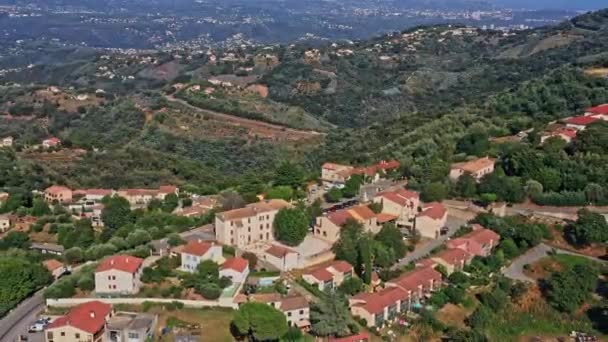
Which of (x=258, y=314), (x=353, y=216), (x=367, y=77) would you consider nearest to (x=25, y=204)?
(x=353, y=216)

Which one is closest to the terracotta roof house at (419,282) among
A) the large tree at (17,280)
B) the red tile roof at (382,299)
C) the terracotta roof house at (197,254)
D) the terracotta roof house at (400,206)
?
the red tile roof at (382,299)

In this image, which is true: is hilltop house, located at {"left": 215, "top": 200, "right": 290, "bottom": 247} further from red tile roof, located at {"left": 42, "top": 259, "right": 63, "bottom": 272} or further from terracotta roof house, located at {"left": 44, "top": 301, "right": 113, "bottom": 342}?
terracotta roof house, located at {"left": 44, "top": 301, "right": 113, "bottom": 342}

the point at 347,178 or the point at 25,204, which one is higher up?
the point at 347,178

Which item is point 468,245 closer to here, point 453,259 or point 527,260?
point 453,259

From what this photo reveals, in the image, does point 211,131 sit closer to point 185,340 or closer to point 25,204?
point 25,204

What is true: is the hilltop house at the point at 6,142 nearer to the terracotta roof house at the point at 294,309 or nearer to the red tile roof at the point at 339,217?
the red tile roof at the point at 339,217

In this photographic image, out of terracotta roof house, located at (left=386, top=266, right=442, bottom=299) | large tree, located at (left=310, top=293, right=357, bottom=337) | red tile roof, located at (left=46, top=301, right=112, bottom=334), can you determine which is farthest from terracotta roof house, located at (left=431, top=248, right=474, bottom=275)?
red tile roof, located at (left=46, top=301, right=112, bottom=334)
